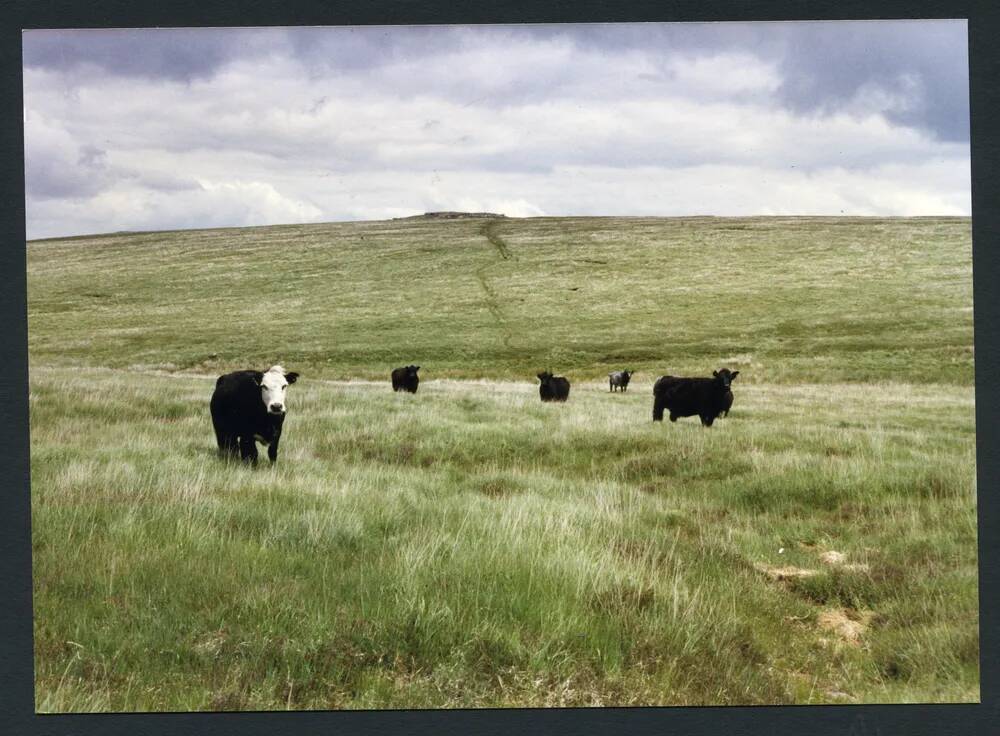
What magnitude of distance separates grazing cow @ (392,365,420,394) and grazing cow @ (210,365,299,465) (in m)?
9.51

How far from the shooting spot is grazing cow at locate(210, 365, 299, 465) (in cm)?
743

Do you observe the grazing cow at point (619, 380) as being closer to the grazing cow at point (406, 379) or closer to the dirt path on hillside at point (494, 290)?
the grazing cow at point (406, 379)

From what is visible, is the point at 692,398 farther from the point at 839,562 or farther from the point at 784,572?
the point at 784,572

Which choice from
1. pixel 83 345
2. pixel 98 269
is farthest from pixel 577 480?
pixel 98 269

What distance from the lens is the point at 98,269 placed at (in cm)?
1484

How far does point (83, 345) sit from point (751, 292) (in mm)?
22975

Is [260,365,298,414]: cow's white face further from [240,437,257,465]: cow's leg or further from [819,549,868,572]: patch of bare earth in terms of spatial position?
[819,549,868,572]: patch of bare earth

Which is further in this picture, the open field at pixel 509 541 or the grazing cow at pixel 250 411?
the grazing cow at pixel 250 411

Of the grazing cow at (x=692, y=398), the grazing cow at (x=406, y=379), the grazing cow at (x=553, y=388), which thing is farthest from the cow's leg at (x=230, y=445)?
the grazing cow at (x=406, y=379)

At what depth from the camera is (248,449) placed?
762cm

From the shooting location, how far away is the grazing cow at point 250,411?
24.4 ft

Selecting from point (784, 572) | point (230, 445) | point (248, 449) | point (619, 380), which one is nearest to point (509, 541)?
point (784, 572)

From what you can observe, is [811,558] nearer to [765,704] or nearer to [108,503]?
[765,704]

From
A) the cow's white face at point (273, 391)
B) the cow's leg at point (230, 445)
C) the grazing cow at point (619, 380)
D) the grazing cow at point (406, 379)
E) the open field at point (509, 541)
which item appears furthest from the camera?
the grazing cow at point (406, 379)
